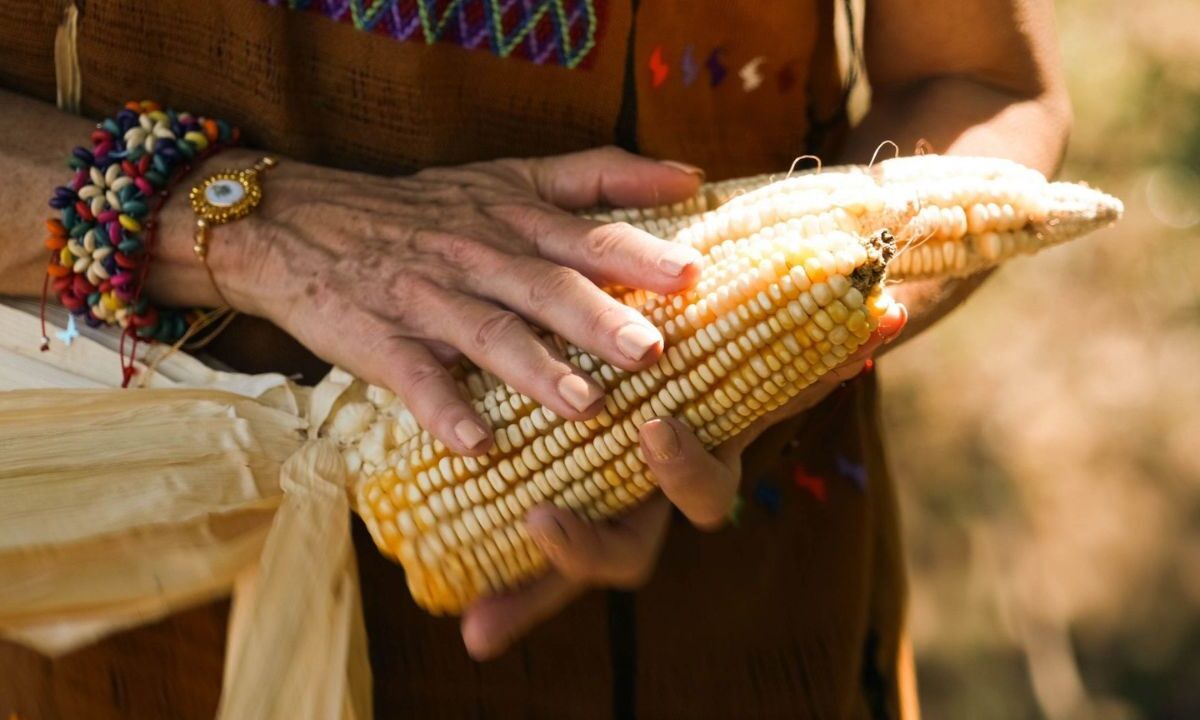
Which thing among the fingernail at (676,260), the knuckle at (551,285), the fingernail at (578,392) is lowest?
the fingernail at (578,392)

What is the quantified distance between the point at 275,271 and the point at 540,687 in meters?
0.51

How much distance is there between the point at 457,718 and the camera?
116 cm

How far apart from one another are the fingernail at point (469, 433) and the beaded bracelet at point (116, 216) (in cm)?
37

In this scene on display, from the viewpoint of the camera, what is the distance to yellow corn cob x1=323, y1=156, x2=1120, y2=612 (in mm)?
880

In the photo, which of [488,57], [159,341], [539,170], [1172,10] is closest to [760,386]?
[539,170]

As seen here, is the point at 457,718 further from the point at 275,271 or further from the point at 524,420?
the point at 275,271

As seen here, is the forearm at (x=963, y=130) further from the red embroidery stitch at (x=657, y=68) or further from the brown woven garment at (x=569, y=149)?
the red embroidery stitch at (x=657, y=68)

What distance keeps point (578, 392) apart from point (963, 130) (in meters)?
0.58

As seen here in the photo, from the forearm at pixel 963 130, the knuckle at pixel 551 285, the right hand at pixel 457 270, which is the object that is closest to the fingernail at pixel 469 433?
the right hand at pixel 457 270

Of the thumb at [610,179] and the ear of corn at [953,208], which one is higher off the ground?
the ear of corn at [953,208]

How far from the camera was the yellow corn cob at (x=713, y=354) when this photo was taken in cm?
88

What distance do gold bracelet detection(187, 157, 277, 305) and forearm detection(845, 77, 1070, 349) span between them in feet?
2.16

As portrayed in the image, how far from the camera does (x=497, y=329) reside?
0.96m

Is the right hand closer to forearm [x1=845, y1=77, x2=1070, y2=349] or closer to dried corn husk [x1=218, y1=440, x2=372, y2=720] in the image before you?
dried corn husk [x1=218, y1=440, x2=372, y2=720]
